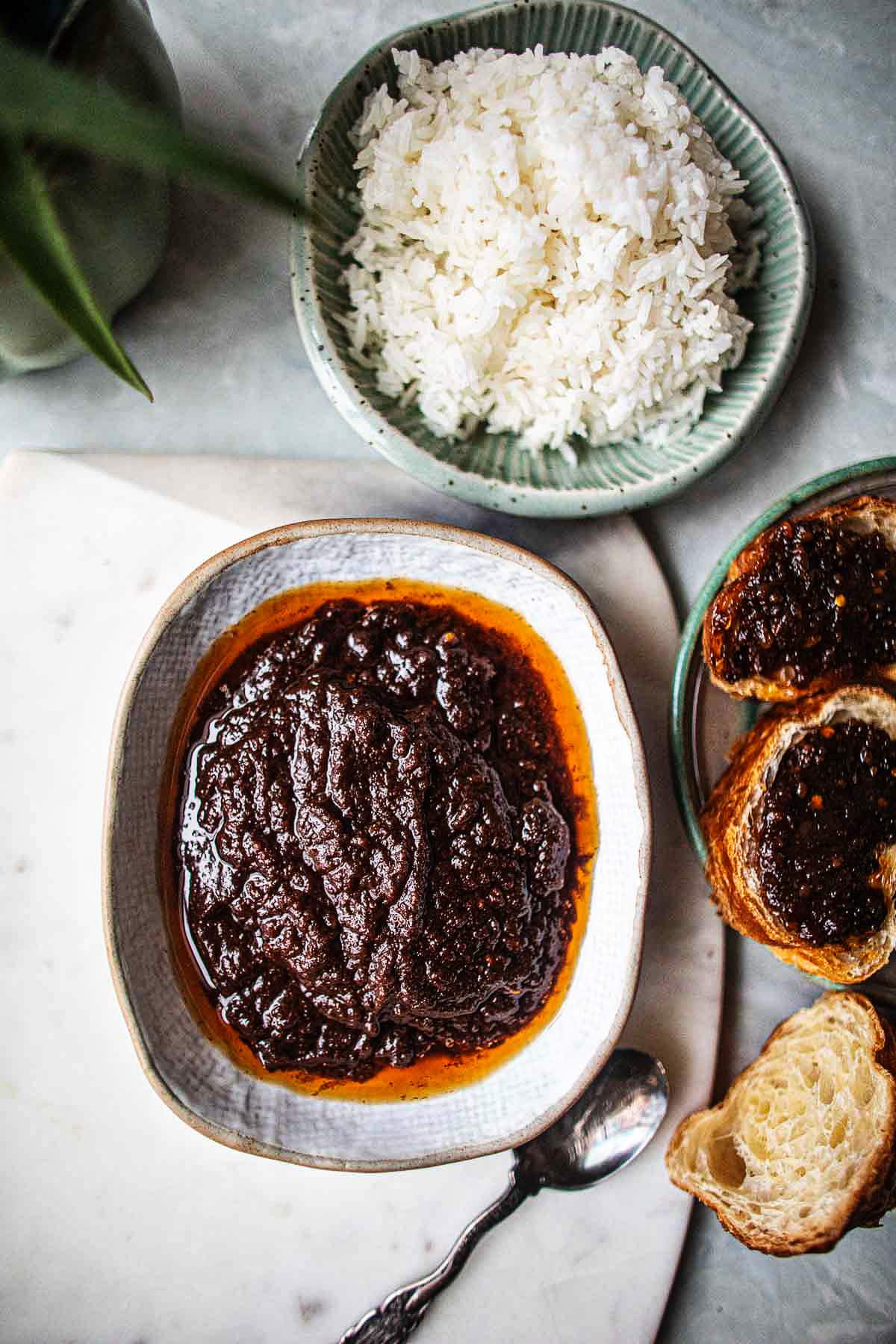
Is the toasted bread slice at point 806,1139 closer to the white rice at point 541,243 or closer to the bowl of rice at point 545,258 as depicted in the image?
the bowl of rice at point 545,258

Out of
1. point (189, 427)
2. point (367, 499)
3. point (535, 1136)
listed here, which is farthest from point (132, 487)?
point (535, 1136)

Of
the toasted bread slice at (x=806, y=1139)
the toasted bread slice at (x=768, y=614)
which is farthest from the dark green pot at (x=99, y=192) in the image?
the toasted bread slice at (x=806, y=1139)

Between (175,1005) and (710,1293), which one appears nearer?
(175,1005)

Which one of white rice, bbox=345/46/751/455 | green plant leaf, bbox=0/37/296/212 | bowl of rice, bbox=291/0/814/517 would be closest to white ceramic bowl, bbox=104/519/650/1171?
bowl of rice, bbox=291/0/814/517

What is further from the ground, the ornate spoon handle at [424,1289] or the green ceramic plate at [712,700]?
the green ceramic plate at [712,700]

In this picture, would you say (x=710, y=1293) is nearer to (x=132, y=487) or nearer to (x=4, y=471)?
(x=132, y=487)

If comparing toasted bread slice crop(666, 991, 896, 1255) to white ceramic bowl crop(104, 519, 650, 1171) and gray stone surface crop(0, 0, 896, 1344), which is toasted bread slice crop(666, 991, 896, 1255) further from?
white ceramic bowl crop(104, 519, 650, 1171)
